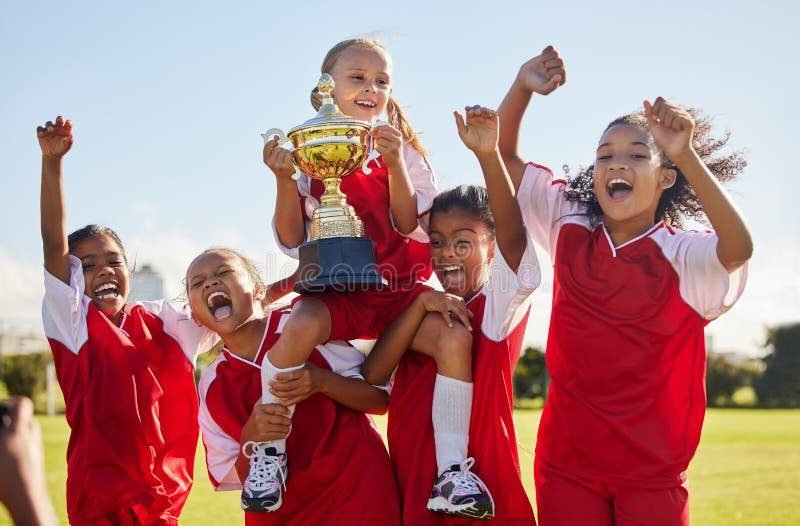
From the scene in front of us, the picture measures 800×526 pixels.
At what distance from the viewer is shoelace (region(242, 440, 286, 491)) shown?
3.12 m

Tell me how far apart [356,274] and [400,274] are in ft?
1.25

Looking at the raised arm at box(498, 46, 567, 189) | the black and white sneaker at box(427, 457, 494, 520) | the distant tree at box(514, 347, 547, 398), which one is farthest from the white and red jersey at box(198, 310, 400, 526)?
the distant tree at box(514, 347, 547, 398)

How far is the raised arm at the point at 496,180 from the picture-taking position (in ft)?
10.2

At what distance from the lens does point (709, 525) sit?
7.87 metres

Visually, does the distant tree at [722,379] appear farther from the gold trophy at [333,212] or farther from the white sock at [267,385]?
the white sock at [267,385]

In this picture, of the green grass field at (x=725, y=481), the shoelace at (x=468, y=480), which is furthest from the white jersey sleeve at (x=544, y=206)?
the green grass field at (x=725, y=481)

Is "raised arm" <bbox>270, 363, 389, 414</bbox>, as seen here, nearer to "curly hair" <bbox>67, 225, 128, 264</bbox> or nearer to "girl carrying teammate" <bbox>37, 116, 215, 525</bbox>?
"girl carrying teammate" <bbox>37, 116, 215, 525</bbox>

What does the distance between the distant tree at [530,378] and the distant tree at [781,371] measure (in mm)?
8825

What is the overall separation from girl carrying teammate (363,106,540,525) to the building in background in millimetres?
1594

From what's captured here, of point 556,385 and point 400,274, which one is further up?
point 400,274

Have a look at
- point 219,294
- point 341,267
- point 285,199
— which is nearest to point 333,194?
point 285,199

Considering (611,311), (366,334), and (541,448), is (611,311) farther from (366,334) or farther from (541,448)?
(366,334)

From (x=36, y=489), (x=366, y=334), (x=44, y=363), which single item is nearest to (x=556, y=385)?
(x=366, y=334)

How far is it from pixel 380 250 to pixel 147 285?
1.72 metres
